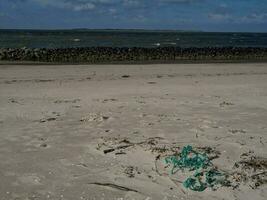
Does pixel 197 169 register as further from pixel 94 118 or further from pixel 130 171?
pixel 94 118

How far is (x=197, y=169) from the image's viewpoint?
17.9 ft

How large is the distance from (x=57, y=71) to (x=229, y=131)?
11964 millimetres

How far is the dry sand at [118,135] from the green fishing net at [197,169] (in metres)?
0.11

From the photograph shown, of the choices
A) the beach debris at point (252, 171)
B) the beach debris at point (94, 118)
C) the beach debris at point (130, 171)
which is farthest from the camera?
the beach debris at point (94, 118)

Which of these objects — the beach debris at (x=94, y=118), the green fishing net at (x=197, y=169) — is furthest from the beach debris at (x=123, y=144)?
the beach debris at (x=94, y=118)

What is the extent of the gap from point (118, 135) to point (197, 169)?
1.93 metres

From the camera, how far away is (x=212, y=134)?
7.16 metres

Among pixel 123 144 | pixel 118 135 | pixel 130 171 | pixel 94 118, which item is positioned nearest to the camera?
pixel 130 171

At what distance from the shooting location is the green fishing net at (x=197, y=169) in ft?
16.5

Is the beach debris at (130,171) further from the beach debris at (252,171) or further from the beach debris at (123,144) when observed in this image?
the beach debris at (252,171)

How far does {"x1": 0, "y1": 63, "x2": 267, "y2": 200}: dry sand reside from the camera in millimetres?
4941

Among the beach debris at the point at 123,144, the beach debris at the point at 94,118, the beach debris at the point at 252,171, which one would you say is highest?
the beach debris at the point at 94,118

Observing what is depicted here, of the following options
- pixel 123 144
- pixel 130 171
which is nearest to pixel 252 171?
pixel 130 171

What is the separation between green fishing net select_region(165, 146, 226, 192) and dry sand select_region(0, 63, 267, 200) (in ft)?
0.37
